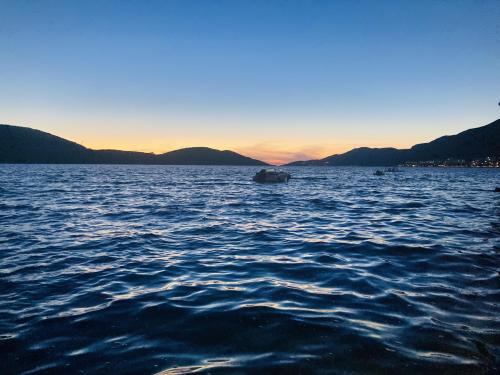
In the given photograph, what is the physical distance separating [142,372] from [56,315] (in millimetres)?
3156

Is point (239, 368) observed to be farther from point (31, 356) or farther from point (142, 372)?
point (31, 356)

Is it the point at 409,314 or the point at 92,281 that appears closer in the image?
the point at 409,314

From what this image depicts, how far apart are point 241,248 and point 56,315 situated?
741 cm

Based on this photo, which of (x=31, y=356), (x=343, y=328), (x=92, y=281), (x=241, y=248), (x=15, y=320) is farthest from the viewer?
(x=241, y=248)

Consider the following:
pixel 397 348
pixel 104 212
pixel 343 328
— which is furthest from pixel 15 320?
pixel 104 212

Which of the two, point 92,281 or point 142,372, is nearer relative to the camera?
point 142,372

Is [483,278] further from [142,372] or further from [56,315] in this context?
[56,315]

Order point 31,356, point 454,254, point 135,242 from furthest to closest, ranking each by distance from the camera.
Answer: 1. point 135,242
2. point 454,254
3. point 31,356

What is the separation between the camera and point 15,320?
6.63 m

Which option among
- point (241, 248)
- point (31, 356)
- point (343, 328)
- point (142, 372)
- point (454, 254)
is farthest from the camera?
point (241, 248)

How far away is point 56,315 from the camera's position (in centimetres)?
686

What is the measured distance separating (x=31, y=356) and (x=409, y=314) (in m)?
6.70

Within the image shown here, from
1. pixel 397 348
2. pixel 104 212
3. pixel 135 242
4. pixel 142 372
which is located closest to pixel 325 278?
pixel 397 348

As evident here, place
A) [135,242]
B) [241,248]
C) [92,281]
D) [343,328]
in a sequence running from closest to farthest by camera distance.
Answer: [343,328], [92,281], [241,248], [135,242]
